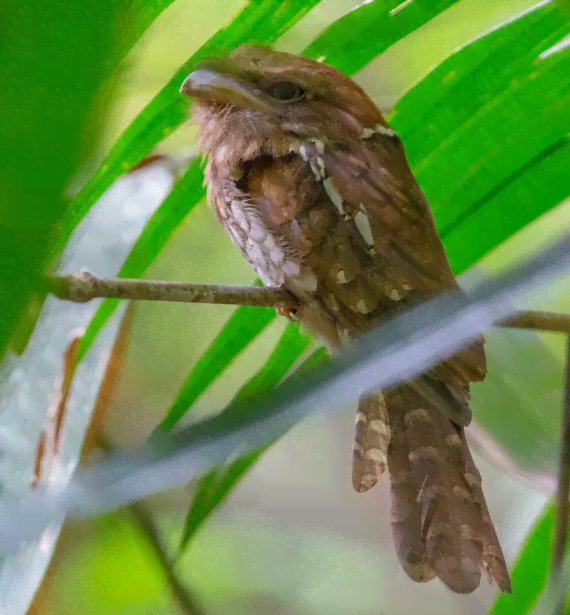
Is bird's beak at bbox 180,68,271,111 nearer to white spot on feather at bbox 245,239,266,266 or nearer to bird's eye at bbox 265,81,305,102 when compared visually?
bird's eye at bbox 265,81,305,102

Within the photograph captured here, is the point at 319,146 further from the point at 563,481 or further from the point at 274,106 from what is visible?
the point at 563,481

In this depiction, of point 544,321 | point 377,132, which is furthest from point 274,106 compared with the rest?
point 544,321

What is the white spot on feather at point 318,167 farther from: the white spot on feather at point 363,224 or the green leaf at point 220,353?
the green leaf at point 220,353

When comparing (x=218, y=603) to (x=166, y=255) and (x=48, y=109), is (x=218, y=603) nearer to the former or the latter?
(x=166, y=255)

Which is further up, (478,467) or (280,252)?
(280,252)

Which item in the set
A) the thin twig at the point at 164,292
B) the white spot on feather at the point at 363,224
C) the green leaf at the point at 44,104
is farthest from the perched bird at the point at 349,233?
the green leaf at the point at 44,104

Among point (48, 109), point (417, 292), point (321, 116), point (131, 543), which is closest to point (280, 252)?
point (321, 116)
